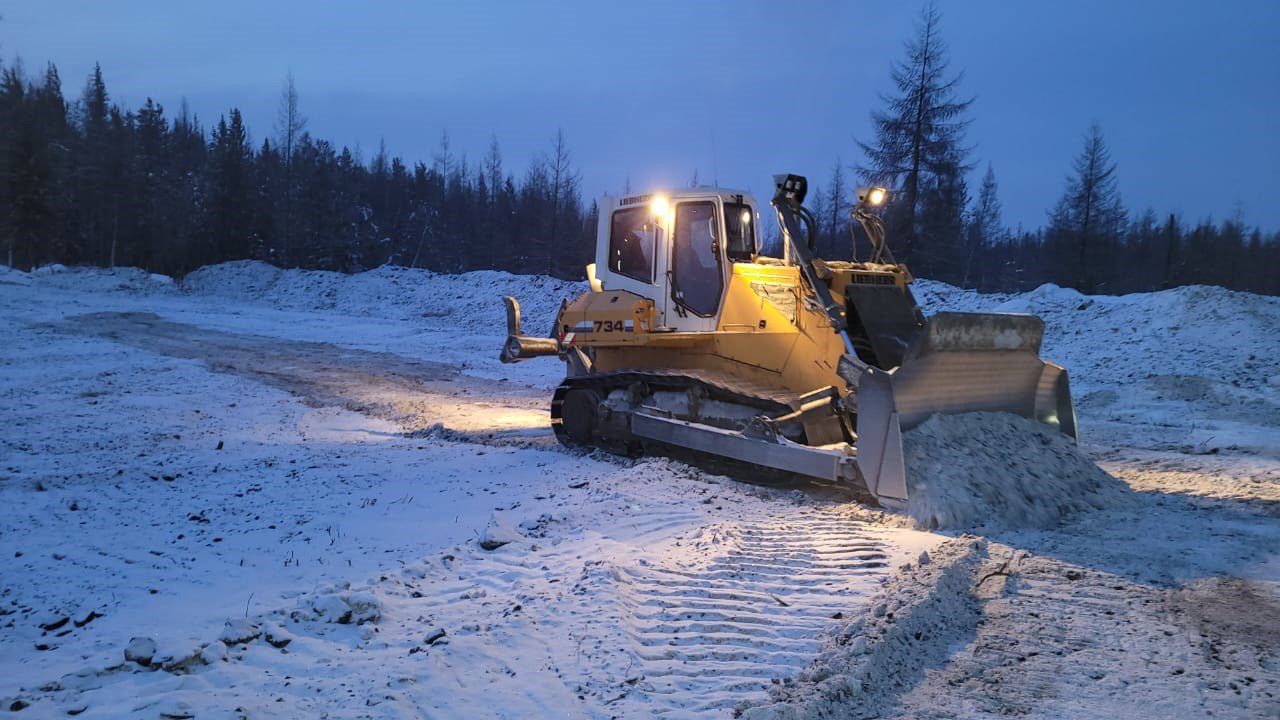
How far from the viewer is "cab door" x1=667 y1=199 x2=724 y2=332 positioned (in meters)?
8.38

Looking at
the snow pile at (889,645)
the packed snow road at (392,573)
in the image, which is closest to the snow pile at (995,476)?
the packed snow road at (392,573)

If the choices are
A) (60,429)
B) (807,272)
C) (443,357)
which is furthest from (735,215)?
(443,357)

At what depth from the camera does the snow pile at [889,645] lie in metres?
3.40

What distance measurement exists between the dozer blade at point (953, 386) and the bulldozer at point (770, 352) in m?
0.02

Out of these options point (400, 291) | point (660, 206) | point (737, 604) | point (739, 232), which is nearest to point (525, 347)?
point (660, 206)

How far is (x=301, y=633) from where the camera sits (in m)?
4.11

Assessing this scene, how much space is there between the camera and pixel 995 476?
21.1 ft

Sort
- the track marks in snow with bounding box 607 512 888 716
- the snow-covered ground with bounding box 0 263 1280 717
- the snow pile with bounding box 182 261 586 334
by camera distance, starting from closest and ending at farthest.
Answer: the snow-covered ground with bounding box 0 263 1280 717, the track marks in snow with bounding box 607 512 888 716, the snow pile with bounding box 182 261 586 334

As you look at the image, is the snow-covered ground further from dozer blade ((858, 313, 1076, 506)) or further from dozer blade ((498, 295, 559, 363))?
dozer blade ((498, 295, 559, 363))

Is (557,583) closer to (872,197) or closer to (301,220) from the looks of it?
(872,197)

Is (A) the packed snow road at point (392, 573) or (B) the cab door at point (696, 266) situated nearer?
(A) the packed snow road at point (392, 573)

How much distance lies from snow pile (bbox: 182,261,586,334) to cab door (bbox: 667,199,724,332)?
17.4 meters

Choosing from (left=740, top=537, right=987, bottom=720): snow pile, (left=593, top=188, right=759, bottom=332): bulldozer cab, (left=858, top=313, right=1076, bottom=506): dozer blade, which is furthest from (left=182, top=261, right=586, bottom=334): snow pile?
(left=740, top=537, right=987, bottom=720): snow pile

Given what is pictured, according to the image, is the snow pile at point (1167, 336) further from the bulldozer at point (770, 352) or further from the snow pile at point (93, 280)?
the snow pile at point (93, 280)
